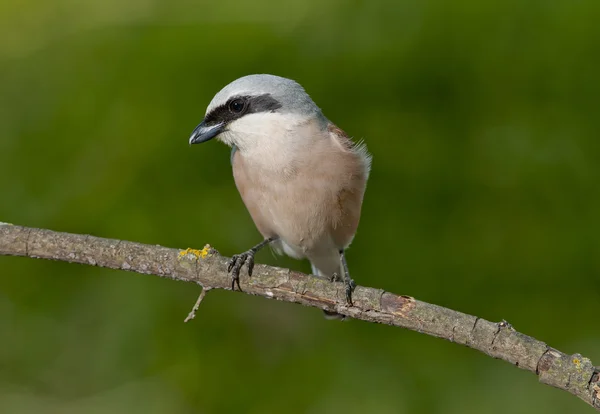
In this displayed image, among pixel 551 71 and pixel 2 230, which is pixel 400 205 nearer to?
pixel 551 71

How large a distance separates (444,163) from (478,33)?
2.40ft

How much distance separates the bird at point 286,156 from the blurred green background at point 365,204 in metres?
0.53

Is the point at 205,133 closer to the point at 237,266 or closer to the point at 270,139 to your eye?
the point at 270,139

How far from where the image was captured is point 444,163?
131 inches

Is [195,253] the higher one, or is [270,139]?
[270,139]

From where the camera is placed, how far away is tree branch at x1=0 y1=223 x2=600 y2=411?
75.4 inches

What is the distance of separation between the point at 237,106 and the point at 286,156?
238 millimetres

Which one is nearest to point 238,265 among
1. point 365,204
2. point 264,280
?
point 264,280

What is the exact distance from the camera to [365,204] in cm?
325

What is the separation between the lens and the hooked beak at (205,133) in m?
2.49

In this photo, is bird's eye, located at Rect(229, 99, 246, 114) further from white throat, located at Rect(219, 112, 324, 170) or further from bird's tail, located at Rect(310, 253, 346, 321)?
bird's tail, located at Rect(310, 253, 346, 321)

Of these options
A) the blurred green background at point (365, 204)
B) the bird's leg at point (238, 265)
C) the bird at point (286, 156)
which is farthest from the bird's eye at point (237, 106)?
the blurred green background at point (365, 204)

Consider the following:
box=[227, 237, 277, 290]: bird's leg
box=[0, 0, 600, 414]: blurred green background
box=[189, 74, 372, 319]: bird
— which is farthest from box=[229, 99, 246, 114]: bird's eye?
box=[0, 0, 600, 414]: blurred green background

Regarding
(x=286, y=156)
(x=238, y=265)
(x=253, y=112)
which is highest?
(x=253, y=112)
